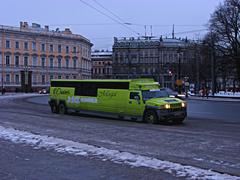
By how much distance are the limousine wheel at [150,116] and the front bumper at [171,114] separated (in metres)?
0.39

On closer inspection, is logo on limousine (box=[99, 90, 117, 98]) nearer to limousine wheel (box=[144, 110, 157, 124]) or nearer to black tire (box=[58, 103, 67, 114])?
limousine wheel (box=[144, 110, 157, 124])

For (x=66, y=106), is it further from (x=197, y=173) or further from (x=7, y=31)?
(x=7, y=31)

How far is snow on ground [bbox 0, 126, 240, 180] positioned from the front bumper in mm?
7574

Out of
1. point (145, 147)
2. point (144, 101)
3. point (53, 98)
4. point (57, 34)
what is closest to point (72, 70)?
point (57, 34)

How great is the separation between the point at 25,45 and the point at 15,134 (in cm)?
10214

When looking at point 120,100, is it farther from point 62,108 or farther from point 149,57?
point 149,57

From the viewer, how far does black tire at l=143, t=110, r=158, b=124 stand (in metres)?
22.7

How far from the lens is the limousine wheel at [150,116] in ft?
74.5

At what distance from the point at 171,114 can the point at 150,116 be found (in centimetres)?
111

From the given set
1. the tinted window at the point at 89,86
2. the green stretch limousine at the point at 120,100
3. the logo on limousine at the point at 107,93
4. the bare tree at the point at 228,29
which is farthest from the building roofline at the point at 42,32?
the logo on limousine at the point at 107,93

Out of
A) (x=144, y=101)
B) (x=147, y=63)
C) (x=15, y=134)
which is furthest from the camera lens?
(x=147, y=63)

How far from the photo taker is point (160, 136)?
16.4 metres

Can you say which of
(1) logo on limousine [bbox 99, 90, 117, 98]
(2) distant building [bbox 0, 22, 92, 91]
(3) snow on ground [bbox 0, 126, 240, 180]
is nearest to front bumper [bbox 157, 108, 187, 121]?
(1) logo on limousine [bbox 99, 90, 117, 98]

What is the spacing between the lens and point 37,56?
118562 mm
